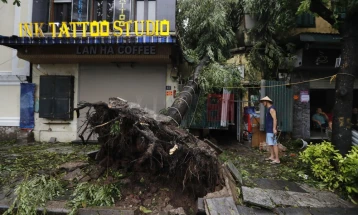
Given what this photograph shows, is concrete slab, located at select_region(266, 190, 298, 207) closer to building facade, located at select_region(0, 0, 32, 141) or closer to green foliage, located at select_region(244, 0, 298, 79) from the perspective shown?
green foliage, located at select_region(244, 0, 298, 79)

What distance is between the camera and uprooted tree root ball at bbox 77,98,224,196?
13.4 ft

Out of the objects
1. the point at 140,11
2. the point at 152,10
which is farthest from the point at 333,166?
the point at 140,11

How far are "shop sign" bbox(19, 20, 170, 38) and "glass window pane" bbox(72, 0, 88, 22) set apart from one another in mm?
355

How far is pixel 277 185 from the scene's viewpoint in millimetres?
A: 5203

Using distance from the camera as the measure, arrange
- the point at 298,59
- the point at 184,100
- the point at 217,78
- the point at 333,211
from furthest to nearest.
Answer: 1. the point at 298,59
2. the point at 217,78
3. the point at 184,100
4. the point at 333,211

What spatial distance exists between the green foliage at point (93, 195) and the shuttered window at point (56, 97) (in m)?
5.46

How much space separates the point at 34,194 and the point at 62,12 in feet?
25.2

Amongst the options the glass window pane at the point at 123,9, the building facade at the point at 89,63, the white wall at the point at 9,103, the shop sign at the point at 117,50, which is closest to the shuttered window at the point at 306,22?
the building facade at the point at 89,63

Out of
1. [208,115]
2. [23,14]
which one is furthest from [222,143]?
[23,14]

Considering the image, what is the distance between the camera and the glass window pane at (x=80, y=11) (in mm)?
9141

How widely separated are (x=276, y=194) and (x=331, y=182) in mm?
1409

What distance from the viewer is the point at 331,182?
5.10m

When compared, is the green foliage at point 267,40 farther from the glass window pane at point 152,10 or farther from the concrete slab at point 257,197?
the concrete slab at point 257,197

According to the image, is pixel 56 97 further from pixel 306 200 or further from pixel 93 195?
pixel 306 200
